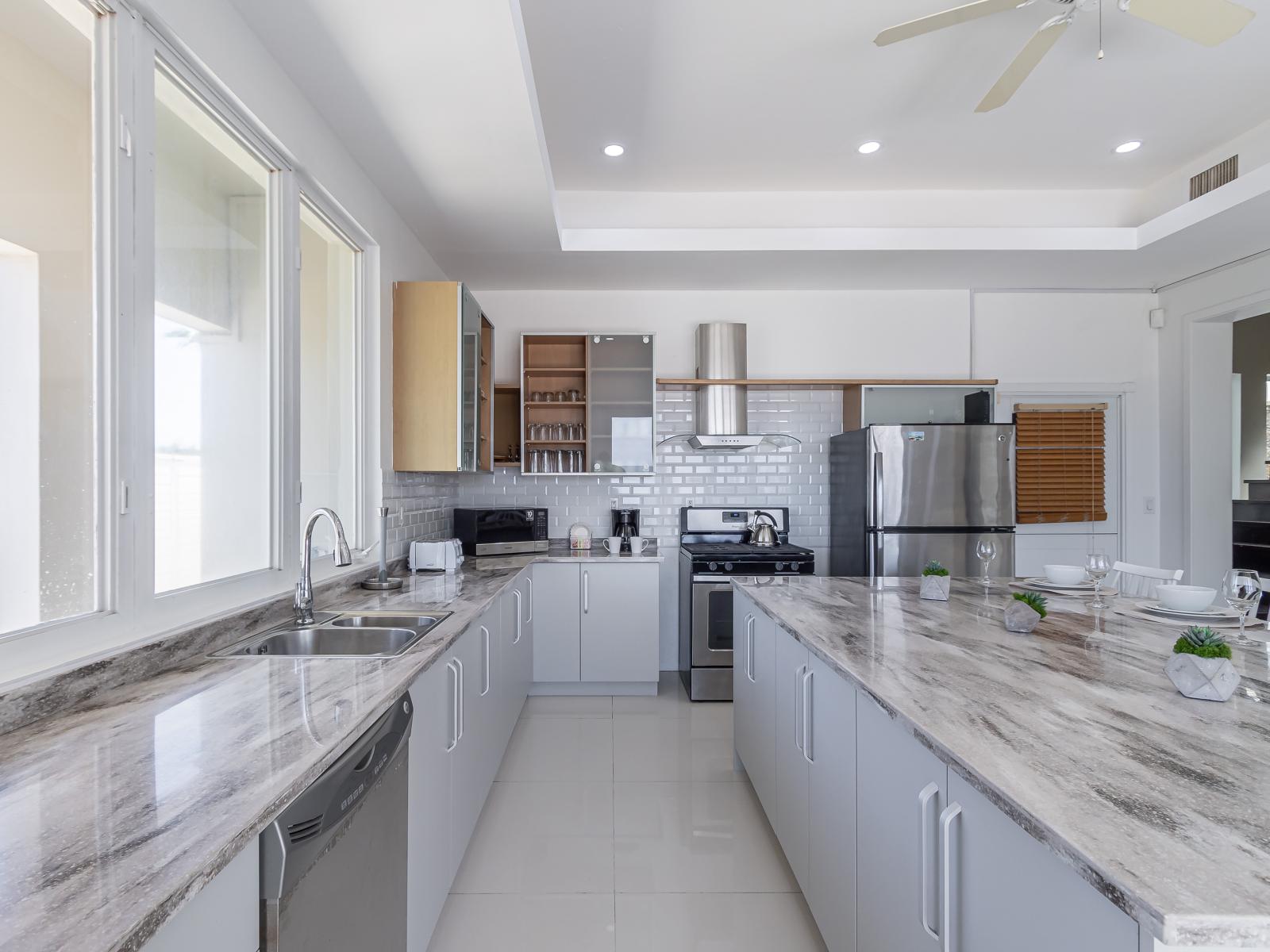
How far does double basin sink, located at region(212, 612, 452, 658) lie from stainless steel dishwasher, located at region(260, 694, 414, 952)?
1.79ft

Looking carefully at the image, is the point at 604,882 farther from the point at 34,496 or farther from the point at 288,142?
the point at 288,142

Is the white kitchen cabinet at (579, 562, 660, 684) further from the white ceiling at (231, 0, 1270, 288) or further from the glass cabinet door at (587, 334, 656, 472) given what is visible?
the white ceiling at (231, 0, 1270, 288)

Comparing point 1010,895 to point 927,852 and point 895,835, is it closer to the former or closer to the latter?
point 927,852

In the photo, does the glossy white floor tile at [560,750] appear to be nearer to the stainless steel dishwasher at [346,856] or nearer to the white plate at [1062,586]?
the stainless steel dishwasher at [346,856]

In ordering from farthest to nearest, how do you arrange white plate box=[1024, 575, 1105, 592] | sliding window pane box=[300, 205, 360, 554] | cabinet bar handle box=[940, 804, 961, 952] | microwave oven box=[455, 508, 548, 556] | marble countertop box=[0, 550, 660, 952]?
microwave oven box=[455, 508, 548, 556]
sliding window pane box=[300, 205, 360, 554]
white plate box=[1024, 575, 1105, 592]
cabinet bar handle box=[940, 804, 961, 952]
marble countertop box=[0, 550, 660, 952]

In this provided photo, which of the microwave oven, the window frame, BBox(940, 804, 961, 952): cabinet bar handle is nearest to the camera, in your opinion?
BBox(940, 804, 961, 952): cabinet bar handle

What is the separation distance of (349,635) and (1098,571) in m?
2.57

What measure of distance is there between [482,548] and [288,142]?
8.18 ft

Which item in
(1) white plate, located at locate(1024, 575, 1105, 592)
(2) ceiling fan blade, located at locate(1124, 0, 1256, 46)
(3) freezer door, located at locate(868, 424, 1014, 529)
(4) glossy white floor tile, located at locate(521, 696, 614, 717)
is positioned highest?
(2) ceiling fan blade, located at locate(1124, 0, 1256, 46)

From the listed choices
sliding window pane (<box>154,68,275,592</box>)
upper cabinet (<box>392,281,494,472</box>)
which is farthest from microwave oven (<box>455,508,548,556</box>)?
sliding window pane (<box>154,68,275,592</box>)

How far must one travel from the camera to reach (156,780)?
960 mm

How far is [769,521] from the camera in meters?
4.57

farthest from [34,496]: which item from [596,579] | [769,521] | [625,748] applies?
[769,521]

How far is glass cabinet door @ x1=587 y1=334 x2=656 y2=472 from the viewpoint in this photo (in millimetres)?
4438
